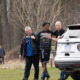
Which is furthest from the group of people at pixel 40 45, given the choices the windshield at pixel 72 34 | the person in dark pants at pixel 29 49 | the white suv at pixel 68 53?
the white suv at pixel 68 53

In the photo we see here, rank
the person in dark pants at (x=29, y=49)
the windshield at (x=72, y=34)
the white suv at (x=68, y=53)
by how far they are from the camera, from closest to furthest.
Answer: the white suv at (x=68, y=53) < the windshield at (x=72, y=34) < the person in dark pants at (x=29, y=49)

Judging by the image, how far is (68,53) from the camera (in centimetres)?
1201

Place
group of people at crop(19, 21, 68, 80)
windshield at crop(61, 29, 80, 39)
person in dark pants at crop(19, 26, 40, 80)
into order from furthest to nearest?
person in dark pants at crop(19, 26, 40, 80) → group of people at crop(19, 21, 68, 80) → windshield at crop(61, 29, 80, 39)

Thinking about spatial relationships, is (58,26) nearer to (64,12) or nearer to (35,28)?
(35,28)

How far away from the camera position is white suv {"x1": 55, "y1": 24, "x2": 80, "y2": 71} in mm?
11883

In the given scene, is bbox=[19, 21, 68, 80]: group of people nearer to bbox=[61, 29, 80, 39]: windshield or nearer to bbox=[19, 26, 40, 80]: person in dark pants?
bbox=[19, 26, 40, 80]: person in dark pants

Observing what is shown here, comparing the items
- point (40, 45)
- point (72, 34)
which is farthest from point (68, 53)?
point (40, 45)

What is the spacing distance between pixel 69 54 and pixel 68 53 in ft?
0.13

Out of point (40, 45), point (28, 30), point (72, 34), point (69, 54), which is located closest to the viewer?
point (69, 54)

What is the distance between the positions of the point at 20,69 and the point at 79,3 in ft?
76.6

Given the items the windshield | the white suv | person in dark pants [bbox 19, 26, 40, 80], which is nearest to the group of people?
person in dark pants [bbox 19, 26, 40, 80]

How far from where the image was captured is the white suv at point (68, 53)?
39.0 feet

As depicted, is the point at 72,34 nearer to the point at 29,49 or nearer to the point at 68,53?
the point at 68,53

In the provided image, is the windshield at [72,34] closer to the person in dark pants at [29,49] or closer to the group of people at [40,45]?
the group of people at [40,45]
